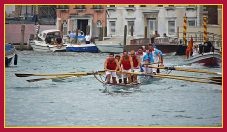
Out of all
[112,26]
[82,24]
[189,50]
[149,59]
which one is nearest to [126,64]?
[149,59]

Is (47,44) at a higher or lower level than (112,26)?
lower

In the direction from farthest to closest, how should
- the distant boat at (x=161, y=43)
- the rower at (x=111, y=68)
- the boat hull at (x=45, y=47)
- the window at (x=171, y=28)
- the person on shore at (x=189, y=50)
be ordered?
the window at (x=171, y=28) → the boat hull at (x=45, y=47) → the distant boat at (x=161, y=43) → the person on shore at (x=189, y=50) → the rower at (x=111, y=68)

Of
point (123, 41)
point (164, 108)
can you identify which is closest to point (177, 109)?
point (164, 108)

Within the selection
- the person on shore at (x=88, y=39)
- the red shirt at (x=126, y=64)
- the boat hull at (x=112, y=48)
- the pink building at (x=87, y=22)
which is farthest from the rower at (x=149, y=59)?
the person on shore at (x=88, y=39)

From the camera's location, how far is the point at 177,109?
12.6 meters

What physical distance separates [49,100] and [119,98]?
4.29 ft

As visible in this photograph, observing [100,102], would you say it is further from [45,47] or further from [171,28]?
[45,47]

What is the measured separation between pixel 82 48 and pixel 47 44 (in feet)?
3.41

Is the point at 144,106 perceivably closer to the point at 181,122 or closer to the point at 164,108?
the point at 164,108

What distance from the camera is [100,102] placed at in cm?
1348

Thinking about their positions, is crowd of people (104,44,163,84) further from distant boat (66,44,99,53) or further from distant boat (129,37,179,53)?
distant boat (66,44,99,53)

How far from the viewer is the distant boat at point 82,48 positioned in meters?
22.0

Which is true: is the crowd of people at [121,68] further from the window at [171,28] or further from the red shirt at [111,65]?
the window at [171,28]

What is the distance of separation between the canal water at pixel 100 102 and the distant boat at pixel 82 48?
4760mm
